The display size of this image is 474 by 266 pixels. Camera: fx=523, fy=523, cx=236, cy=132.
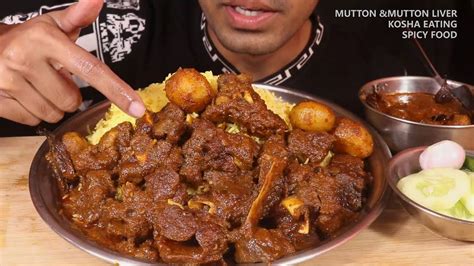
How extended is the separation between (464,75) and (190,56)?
2344mm

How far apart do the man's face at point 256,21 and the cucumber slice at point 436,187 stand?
193 centimetres

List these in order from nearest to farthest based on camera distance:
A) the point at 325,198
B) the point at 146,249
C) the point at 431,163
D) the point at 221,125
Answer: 1. the point at 146,249
2. the point at 325,198
3. the point at 431,163
4. the point at 221,125

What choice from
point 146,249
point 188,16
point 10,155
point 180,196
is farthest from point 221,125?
point 188,16

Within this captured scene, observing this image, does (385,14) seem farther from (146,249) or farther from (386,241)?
(146,249)

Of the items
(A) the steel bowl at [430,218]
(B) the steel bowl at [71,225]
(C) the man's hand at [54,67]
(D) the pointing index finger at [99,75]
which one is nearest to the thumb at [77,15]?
(C) the man's hand at [54,67]

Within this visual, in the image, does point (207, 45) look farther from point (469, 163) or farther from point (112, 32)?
point (469, 163)

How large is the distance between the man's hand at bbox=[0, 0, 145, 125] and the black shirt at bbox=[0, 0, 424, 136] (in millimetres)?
1690

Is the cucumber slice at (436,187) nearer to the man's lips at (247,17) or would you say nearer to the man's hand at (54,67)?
the man's hand at (54,67)

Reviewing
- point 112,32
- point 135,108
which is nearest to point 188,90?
point 135,108

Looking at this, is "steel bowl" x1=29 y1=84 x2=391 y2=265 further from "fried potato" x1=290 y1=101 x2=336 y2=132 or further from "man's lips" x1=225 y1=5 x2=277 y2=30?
"man's lips" x1=225 y1=5 x2=277 y2=30

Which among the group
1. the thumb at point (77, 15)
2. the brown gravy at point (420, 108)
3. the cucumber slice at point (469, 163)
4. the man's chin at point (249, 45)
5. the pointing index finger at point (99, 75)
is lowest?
the man's chin at point (249, 45)

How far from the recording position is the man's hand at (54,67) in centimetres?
195

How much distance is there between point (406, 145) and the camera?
2498mm

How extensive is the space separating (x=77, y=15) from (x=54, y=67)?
0.23 meters
